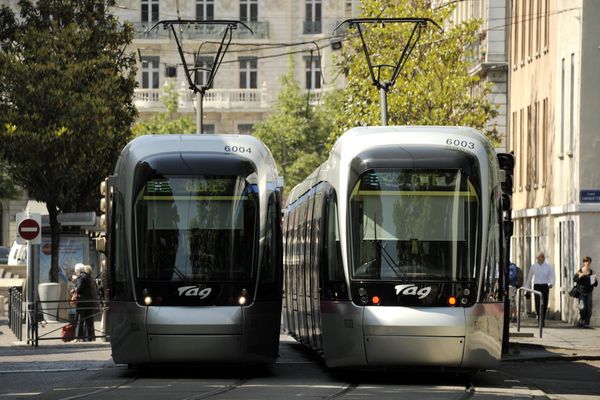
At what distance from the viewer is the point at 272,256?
25.5 m

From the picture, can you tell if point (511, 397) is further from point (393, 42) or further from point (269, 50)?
point (269, 50)

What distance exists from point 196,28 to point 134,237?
275ft

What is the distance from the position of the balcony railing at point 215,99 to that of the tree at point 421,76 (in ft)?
166

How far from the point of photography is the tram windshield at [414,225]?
23.8 m

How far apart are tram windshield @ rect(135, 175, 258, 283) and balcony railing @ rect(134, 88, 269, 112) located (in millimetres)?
81910

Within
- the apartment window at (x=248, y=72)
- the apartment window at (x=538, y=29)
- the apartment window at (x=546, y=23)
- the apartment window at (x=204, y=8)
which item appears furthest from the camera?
the apartment window at (x=248, y=72)

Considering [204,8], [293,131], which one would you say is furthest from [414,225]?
[204,8]

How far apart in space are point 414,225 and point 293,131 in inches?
2778

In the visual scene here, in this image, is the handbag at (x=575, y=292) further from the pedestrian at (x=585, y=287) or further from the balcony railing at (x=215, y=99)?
the balcony railing at (x=215, y=99)

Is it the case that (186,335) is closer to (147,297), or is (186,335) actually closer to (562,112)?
(147,297)

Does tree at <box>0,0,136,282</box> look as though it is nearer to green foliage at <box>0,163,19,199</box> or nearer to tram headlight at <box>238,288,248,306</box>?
tram headlight at <box>238,288,248,306</box>

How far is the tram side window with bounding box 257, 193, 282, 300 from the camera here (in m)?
25.3

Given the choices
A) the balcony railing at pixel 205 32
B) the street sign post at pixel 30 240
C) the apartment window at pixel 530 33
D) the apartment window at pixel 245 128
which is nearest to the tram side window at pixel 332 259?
the street sign post at pixel 30 240

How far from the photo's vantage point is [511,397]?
876 inches
